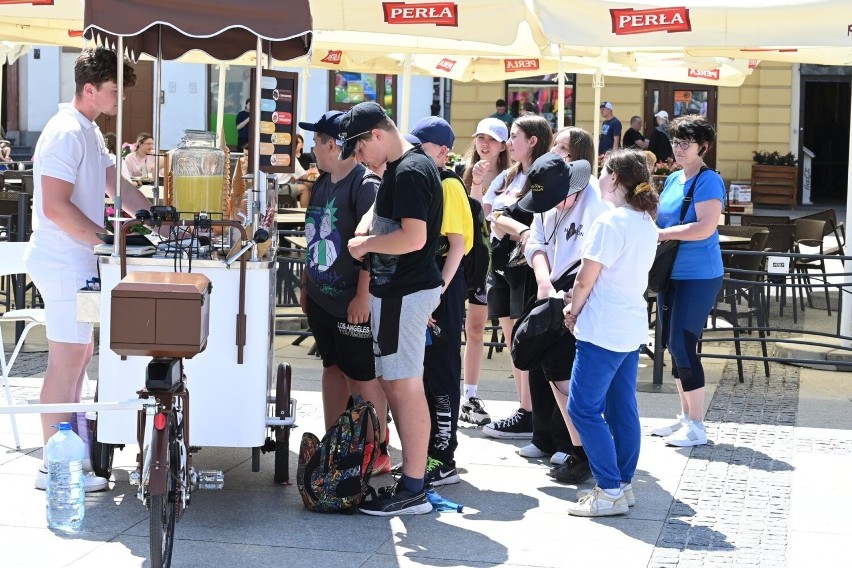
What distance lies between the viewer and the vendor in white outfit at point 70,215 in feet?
18.7

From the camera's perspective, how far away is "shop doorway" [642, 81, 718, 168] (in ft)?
85.6

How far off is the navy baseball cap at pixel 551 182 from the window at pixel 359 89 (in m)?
21.7

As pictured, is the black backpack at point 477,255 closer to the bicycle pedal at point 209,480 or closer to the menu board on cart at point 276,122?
the menu board on cart at point 276,122

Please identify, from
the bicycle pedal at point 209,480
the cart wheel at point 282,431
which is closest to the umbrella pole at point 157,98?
the cart wheel at point 282,431

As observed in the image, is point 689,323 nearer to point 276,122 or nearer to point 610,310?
point 610,310

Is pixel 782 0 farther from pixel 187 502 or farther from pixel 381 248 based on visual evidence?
pixel 187 502

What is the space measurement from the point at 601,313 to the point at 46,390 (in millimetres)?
2681

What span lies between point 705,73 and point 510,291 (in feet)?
26.5

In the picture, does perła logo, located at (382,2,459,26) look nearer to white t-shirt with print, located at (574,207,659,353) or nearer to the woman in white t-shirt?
the woman in white t-shirt

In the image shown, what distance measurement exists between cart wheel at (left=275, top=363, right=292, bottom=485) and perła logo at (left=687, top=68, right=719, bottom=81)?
9.42m

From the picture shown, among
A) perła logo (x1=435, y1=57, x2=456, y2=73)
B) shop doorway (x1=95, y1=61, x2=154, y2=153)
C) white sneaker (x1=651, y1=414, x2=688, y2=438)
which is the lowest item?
white sneaker (x1=651, y1=414, x2=688, y2=438)

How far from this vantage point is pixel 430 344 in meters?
6.10

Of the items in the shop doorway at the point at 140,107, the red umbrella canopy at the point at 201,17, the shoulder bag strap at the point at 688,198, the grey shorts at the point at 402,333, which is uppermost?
the shop doorway at the point at 140,107

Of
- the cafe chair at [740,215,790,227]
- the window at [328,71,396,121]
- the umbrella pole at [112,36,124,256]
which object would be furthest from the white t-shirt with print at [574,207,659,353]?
the window at [328,71,396,121]
